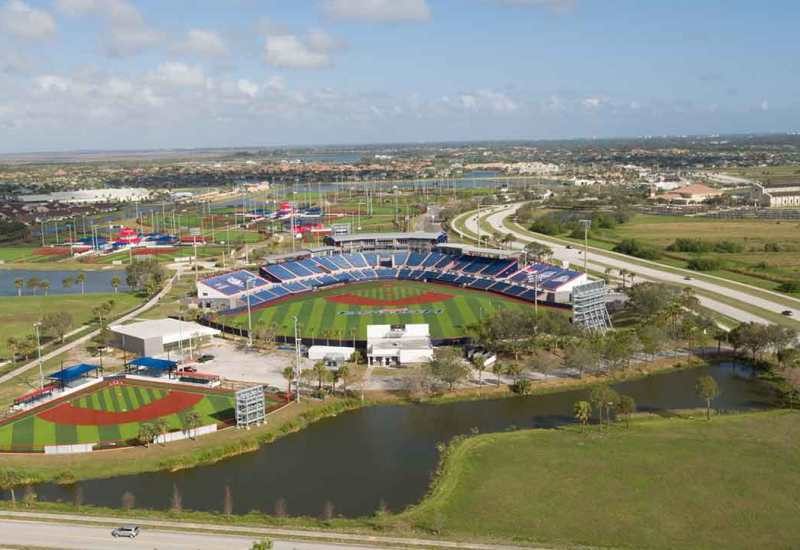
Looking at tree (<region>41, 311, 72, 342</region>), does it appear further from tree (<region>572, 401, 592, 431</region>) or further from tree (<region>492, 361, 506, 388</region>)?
tree (<region>572, 401, 592, 431</region>)

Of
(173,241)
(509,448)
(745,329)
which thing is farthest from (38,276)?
(745,329)

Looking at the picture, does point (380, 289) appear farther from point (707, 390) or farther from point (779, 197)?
point (779, 197)

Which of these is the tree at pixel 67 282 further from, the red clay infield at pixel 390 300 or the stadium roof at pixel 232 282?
the red clay infield at pixel 390 300

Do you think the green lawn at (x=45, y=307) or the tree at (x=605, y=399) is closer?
the tree at (x=605, y=399)

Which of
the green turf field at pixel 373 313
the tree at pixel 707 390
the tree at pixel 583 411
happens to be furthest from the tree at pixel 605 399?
the green turf field at pixel 373 313

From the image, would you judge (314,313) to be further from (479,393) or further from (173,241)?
(173,241)

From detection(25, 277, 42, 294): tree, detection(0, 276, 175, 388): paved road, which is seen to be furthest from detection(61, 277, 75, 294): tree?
detection(0, 276, 175, 388): paved road

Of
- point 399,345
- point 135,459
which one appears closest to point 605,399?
point 399,345
